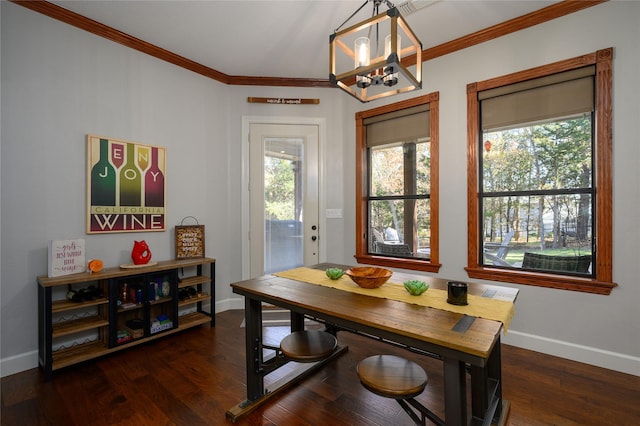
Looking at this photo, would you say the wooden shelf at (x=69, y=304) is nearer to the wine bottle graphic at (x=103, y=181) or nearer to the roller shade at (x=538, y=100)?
the wine bottle graphic at (x=103, y=181)

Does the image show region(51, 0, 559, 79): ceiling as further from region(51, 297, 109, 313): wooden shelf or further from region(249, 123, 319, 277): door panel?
region(51, 297, 109, 313): wooden shelf

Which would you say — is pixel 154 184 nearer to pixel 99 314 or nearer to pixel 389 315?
pixel 99 314

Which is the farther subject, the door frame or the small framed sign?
the door frame

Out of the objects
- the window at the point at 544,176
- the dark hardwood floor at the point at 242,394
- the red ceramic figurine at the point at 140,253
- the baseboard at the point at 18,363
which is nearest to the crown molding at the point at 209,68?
the window at the point at 544,176

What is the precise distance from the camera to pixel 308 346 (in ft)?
6.12

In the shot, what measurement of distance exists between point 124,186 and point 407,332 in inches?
115

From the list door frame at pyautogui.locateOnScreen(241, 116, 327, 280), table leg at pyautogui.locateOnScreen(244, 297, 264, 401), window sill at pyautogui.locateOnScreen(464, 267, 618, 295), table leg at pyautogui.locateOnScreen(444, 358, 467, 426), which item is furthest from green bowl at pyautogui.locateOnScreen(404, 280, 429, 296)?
door frame at pyautogui.locateOnScreen(241, 116, 327, 280)

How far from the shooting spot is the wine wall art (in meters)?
2.71

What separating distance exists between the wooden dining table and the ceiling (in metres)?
2.27

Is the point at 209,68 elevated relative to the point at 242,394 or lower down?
elevated

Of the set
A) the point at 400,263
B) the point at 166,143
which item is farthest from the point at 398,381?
the point at 166,143

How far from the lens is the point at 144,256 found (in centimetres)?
287

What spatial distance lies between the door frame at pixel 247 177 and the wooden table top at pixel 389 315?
1867mm

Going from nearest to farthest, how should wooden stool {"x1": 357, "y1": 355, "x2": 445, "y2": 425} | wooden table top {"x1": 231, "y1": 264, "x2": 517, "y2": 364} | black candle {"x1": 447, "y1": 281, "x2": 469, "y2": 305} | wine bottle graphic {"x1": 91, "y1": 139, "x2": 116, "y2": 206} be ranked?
wooden table top {"x1": 231, "y1": 264, "x2": 517, "y2": 364}, wooden stool {"x1": 357, "y1": 355, "x2": 445, "y2": 425}, black candle {"x1": 447, "y1": 281, "x2": 469, "y2": 305}, wine bottle graphic {"x1": 91, "y1": 139, "x2": 116, "y2": 206}
